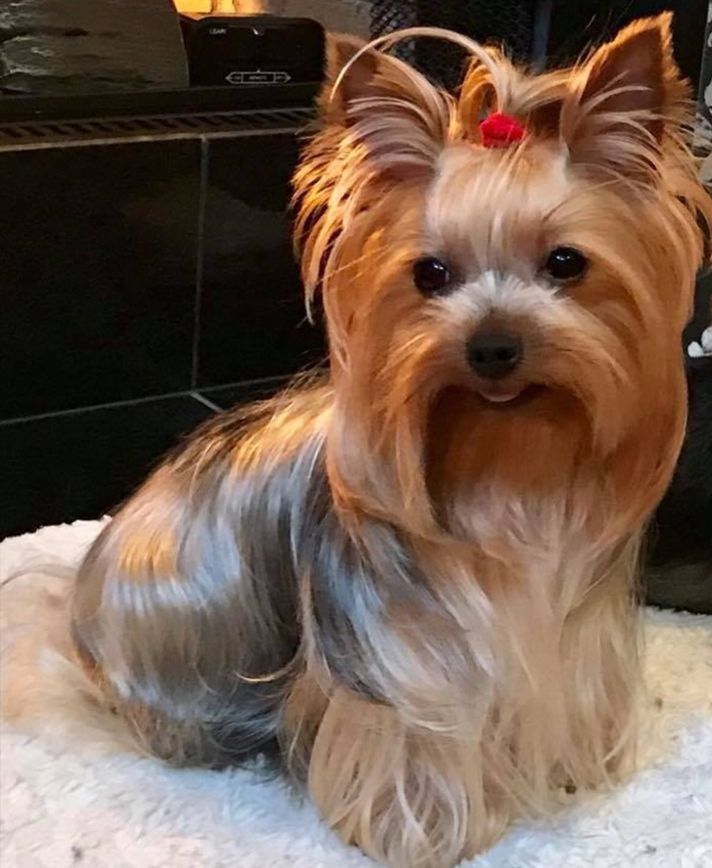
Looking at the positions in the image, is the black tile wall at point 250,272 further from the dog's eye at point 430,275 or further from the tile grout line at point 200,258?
the dog's eye at point 430,275

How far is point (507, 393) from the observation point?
108cm

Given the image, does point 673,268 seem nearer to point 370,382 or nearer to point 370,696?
point 370,382

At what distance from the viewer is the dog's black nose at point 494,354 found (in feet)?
3.45

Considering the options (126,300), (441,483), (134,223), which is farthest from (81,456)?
(441,483)

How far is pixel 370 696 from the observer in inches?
49.8

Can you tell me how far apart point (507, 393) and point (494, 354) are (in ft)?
Result: 0.13

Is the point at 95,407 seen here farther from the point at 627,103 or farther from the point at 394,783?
the point at 627,103

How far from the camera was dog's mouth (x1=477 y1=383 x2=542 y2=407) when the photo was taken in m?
1.07

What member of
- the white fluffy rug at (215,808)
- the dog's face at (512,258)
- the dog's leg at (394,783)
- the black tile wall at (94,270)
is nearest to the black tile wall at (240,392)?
the black tile wall at (94,270)

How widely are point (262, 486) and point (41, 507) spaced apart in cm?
79

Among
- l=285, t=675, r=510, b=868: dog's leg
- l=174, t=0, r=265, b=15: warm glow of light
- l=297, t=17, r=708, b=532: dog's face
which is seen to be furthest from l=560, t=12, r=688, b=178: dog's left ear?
l=174, t=0, r=265, b=15: warm glow of light

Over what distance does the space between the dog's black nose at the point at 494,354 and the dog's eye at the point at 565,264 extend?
6cm

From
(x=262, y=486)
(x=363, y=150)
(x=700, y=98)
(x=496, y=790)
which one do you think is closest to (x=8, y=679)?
(x=262, y=486)

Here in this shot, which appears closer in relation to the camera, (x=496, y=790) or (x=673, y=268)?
(x=673, y=268)
